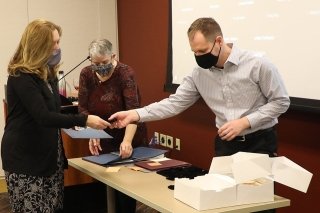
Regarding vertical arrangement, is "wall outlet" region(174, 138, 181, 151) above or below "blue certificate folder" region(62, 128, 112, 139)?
below

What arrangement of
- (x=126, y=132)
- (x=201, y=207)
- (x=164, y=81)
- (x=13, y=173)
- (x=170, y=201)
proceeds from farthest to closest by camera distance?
(x=164, y=81), (x=126, y=132), (x=13, y=173), (x=170, y=201), (x=201, y=207)

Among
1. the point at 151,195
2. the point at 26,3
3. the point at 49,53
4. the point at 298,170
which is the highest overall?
the point at 26,3

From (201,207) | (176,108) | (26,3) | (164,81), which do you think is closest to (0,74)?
(26,3)

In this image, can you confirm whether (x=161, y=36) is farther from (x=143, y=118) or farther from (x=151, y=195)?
(x=151, y=195)

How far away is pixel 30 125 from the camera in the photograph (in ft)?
7.51

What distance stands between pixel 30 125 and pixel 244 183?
1.09 m

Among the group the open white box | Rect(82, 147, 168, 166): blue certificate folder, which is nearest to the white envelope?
the open white box

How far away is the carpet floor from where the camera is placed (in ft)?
13.3

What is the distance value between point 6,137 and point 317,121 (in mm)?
1879

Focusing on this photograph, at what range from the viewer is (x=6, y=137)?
7.64 ft

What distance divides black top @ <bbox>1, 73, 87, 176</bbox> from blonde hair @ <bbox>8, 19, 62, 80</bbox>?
4 cm

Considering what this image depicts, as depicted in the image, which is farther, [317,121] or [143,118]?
[317,121]

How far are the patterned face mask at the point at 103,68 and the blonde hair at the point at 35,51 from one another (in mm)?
692

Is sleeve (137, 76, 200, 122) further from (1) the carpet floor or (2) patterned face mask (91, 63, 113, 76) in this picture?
(1) the carpet floor
